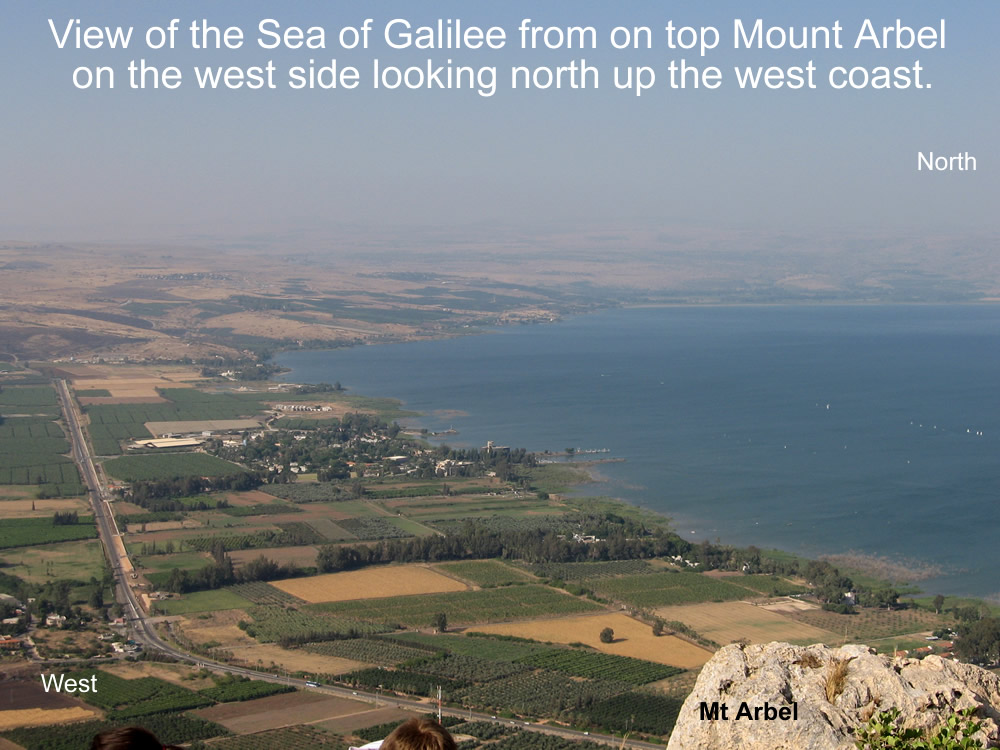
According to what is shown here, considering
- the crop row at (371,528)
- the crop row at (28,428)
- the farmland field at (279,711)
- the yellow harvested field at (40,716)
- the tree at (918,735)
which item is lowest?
the farmland field at (279,711)

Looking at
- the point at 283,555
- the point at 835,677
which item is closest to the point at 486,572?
the point at 283,555

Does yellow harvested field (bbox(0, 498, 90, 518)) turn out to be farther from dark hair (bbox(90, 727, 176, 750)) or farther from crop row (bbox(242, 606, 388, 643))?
dark hair (bbox(90, 727, 176, 750))

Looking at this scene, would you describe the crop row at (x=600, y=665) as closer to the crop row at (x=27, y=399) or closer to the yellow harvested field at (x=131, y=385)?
the crop row at (x=27, y=399)

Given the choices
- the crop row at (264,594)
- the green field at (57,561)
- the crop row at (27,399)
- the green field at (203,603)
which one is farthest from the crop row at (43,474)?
the green field at (203,603)

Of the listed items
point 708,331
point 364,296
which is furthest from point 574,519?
point 364,296

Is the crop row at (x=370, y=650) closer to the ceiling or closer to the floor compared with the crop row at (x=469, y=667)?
closer to the ceiling

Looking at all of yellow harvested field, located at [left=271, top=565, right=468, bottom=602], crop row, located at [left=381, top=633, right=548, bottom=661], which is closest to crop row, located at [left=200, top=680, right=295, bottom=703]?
crop row, located at [left=381, top=633, right=548, bottom=661]

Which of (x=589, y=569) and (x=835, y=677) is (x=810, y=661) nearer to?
(x=835, y=677)
